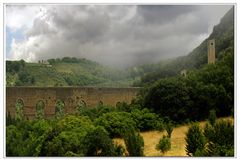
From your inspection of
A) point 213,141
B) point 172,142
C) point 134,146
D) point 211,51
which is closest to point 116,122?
point 172,142

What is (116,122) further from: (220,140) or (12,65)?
(220,140)

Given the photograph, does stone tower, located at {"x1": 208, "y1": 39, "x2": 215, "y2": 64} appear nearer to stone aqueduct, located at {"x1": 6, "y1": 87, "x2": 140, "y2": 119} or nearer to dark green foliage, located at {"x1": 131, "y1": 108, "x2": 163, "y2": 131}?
stone aqueduct, located at {"x1": 6, "y1": 87, "x2": 140, "y2": 119}

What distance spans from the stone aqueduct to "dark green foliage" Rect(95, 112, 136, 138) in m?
9.10

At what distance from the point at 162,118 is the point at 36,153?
972cm

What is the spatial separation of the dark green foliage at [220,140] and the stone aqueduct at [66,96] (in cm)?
1609

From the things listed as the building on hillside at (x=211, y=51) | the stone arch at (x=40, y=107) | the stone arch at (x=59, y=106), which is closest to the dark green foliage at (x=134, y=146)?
the stone arch at (x=40, y=107)

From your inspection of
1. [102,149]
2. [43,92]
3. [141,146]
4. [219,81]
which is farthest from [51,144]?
[43,92]

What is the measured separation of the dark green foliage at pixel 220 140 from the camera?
11.3m

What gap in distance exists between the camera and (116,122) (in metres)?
17.8

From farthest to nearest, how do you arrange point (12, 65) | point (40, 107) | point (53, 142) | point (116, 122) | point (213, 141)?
1. point (40, 107)
2. point (116, 122)
3. point (12, 65)
4. point (53, 142)
5. point (213, 141)

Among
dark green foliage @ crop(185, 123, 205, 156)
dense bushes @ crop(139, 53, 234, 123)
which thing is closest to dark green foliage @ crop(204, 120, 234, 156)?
dark green foliage @ crop(185, 123, 205, 156)

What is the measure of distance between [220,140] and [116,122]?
668cm

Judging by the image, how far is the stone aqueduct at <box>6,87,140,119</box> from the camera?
2648 centimetres

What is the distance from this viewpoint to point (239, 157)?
1084 centimetres
